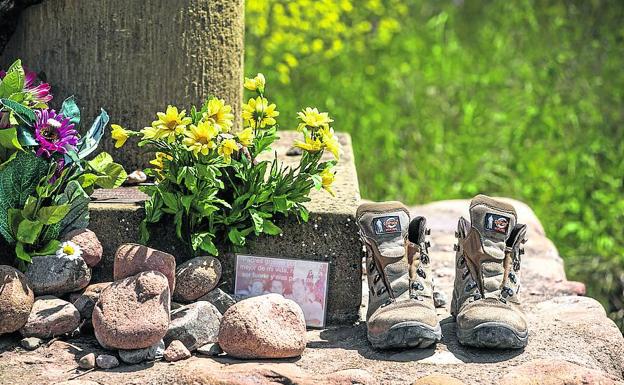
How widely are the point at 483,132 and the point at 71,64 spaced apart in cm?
309

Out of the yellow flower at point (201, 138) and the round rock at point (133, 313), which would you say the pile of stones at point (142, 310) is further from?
the yellow flower at point (201, 138)

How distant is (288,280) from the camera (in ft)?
11.2

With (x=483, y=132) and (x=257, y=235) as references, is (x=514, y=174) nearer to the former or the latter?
(x=483, y=132)

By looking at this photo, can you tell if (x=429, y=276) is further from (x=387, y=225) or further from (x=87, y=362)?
(x=87, y=362)

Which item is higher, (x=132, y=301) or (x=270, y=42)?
(x=270, y=42)

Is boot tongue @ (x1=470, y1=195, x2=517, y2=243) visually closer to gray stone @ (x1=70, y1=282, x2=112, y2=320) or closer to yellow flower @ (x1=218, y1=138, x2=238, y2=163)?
yellow flower @ (x1=218, y1=138, x2=238, y2=163)

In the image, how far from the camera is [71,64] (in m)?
3.67

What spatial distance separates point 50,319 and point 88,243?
0.30 metres

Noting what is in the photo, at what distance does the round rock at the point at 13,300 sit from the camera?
305 centimetres

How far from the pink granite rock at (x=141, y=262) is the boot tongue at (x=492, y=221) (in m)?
1.00

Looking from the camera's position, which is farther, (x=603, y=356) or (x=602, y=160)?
(x=602, y=160)

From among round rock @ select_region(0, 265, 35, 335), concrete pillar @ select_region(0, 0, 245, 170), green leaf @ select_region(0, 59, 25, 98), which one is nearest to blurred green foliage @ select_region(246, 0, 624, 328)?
concrete pillar @ select_region(0, 0, 245, 170)

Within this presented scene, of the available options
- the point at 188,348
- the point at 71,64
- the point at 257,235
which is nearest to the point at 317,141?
the point at 257,235

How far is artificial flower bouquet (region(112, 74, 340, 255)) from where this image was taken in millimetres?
3217
